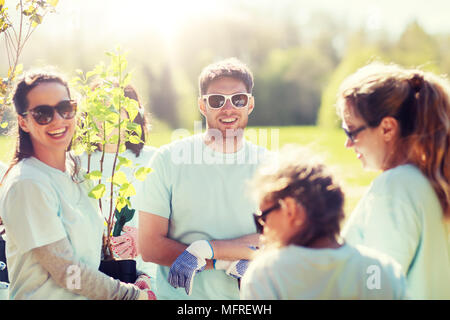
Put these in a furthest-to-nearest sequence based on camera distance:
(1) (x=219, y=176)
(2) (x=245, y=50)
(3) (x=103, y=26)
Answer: (2) (x=245, y=50) → (3) (x=103, y=26) → (1) (x=219, y=176)

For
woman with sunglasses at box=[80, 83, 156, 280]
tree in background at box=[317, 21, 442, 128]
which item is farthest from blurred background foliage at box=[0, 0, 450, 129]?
woman with sunglasses at box=[80, 83, 156, 280]

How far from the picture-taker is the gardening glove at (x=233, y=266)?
2.35 meters

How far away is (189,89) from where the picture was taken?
51.0m

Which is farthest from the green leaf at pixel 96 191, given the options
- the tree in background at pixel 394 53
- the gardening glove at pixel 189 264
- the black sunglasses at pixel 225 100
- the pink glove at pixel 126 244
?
the tree in background at pixel 394 53

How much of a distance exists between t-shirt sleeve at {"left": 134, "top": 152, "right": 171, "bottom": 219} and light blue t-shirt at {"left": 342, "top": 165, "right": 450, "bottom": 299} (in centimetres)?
91

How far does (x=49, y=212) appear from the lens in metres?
1.92

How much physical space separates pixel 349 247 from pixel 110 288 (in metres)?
1.04

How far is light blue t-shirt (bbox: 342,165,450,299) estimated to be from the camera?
5.95 ft

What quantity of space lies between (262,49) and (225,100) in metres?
60.9

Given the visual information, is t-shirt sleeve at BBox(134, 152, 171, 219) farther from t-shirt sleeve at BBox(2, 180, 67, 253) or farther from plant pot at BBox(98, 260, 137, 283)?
t-shirt sleeve at BBox(2, 180, 67, 253)
